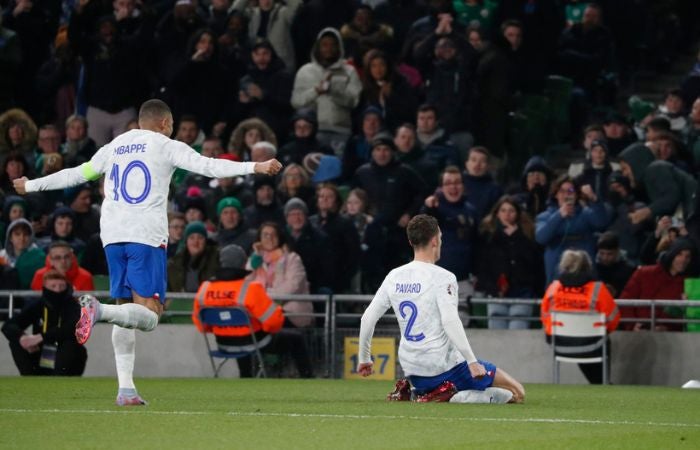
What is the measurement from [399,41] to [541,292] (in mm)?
5548

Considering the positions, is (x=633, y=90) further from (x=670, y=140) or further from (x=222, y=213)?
(x=222, y=213)

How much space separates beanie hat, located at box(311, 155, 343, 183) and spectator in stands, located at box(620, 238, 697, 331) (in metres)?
4.38

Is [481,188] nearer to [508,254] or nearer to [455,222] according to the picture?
[455,222]

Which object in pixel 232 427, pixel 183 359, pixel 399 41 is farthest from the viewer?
pixel 399 41

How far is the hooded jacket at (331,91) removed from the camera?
21891 mm

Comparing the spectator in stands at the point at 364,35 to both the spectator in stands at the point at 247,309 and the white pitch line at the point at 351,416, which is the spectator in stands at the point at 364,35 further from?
the white pitch line at the point at 351,416

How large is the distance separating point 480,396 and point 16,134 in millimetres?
11356

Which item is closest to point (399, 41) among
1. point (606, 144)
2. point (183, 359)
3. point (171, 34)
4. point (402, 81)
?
point (402, 81)

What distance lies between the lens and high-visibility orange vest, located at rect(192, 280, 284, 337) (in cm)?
1806

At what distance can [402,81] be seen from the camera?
72.3ft

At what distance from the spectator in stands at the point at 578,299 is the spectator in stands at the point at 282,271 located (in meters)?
2.91

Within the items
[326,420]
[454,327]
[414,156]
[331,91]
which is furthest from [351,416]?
[331,91]

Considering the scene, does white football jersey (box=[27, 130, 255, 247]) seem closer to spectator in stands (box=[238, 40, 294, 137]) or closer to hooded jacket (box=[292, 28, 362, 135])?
hooded jacket (box=[292, 28, 362, 135])

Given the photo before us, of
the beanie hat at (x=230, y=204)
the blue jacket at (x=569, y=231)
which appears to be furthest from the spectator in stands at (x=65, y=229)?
the blue jacket at (x=569, y=231)
